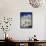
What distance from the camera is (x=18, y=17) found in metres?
4.53

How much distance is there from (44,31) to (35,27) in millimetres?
334

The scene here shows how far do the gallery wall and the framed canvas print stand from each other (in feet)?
0.33

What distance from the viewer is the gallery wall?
14.7ft

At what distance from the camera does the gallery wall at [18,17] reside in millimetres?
4492

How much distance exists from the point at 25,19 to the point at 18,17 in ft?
0.81

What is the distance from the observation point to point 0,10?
4.47 m

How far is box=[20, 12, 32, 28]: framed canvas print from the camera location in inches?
179

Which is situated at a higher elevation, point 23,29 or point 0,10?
point 0,10

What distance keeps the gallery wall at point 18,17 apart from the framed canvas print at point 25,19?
0.10 metres

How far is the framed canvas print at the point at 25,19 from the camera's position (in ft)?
14.9

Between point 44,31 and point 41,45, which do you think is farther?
point 44,31

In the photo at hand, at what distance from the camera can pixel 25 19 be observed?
4570 mm

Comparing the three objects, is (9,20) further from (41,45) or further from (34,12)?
(41,45)

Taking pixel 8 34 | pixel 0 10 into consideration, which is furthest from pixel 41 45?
pixel 0 10
